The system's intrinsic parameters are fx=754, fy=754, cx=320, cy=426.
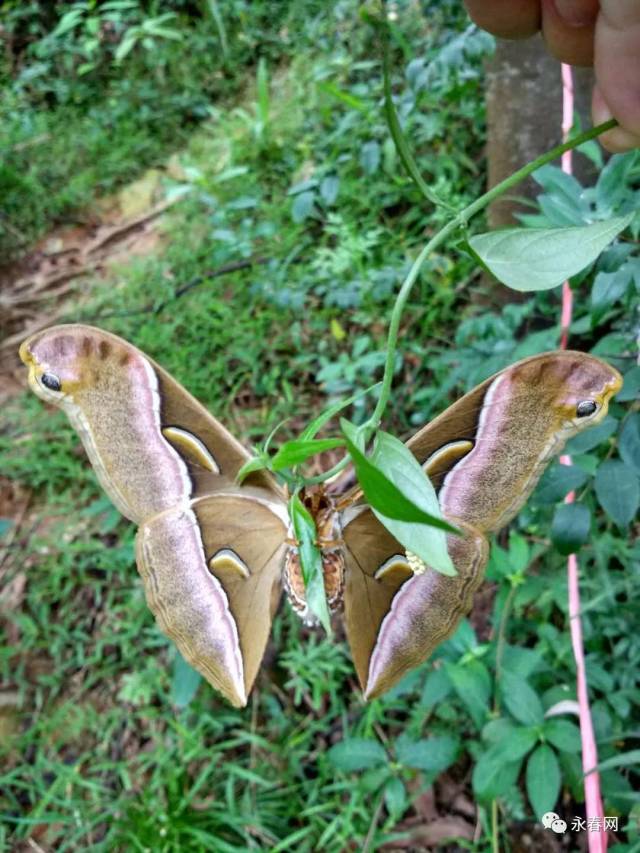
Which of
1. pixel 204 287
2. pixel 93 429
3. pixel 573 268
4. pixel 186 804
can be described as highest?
pixel 573 268

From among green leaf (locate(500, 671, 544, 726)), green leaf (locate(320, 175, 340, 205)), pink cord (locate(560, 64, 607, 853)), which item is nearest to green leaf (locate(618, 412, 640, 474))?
pink cord (locate(560, 64, 607, 853))

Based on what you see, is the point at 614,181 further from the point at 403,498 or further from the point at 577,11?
the point at 403,498

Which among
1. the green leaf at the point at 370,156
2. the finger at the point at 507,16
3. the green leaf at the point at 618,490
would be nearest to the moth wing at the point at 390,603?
the green leaf at the point at 618,490

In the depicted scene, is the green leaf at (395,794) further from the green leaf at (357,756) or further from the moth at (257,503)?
the moth at (257,503)

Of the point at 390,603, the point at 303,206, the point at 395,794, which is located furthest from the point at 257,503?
the point at 303,206

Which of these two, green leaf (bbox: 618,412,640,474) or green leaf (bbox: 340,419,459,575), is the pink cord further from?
green leaf (bbox: 340,419,459,575)

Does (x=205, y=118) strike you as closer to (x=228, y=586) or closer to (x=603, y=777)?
(x=228, y=586)

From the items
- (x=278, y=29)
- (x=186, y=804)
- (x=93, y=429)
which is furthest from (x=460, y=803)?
(x=278, y=29)
